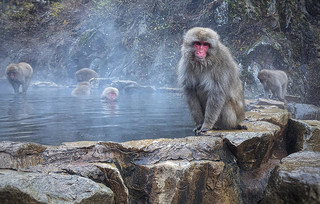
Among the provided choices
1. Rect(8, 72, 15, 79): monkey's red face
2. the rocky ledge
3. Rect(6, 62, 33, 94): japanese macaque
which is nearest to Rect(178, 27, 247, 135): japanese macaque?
the rocky ledge

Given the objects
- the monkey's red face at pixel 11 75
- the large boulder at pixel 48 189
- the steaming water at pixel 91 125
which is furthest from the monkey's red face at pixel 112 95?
the large boulder at pixel 48 189

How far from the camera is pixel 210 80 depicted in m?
2.72

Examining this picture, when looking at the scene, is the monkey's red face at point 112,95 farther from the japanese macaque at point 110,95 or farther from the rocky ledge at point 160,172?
the rocky ledge at point 160,172

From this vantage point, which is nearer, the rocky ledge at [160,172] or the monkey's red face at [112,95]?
the rocky ledge at [160,172]

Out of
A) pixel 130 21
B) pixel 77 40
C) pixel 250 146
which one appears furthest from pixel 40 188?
pixel 77 40

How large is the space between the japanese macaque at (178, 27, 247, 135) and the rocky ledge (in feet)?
1.18

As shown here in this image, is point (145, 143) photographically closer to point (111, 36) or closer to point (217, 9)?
point (217, 9)

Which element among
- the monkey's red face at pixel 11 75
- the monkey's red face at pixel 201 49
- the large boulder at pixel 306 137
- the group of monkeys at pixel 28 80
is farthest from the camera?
the monkey's red face at pixel 11 75

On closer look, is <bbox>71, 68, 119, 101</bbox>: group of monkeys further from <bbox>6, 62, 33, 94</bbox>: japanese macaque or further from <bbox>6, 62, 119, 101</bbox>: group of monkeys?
<bbox>6, 62, 33, 94</bbox>: japanese macaque

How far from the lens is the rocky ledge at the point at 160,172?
1485 millimetres

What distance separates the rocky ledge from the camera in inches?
58.5

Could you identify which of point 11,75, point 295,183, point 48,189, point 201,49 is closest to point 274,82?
point 201,49

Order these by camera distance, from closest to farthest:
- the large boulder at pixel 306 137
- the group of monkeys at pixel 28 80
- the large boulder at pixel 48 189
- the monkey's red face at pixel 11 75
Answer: the large boulder at pixel 48 189 → the large boulder at pixel 306 137 → the group of monkeys at pixel 28 80 → the monkey's red face at pixel 11 75

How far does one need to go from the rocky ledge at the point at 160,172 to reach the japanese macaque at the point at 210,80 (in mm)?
360
